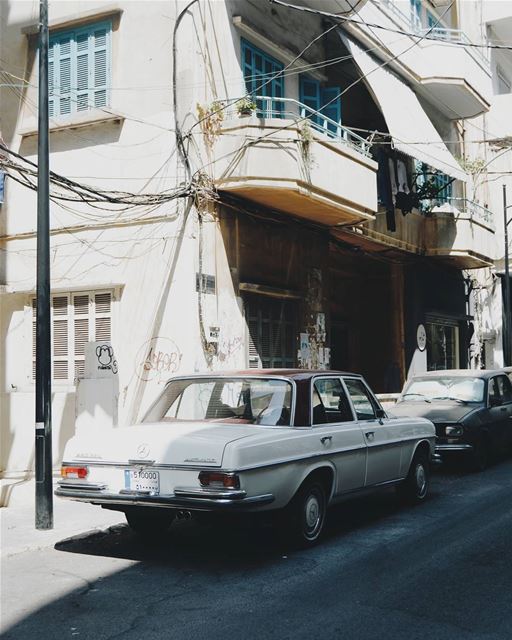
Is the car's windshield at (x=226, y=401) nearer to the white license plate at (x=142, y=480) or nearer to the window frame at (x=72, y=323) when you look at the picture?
the white license plate at (x=142, y=480)

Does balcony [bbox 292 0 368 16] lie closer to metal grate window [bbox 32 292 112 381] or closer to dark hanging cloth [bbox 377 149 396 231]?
dark hanging cloth [bbox 377 149 396 231]

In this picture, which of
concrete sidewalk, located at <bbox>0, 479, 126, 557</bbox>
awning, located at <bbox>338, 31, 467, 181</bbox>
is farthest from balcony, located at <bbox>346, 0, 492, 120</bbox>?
concrete sidewalk, located at <bbox>0, 479, 126, 557</bbox>

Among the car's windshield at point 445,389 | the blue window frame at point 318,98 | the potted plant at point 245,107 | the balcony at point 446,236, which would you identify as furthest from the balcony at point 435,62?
the car's windshield at point 445,389

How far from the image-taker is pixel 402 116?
15820mm

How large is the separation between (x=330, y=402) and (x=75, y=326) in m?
6.68

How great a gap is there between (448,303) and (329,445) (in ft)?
52.6

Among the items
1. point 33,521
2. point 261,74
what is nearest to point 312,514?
point 33,521

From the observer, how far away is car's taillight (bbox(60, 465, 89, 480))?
710 centimetres

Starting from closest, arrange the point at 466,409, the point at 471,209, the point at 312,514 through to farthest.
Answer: the point at 312,514, the point at 466,409, the point at 471,209

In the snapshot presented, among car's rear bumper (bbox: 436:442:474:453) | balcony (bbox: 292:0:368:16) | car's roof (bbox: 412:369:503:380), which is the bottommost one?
car's rear bumper (bbox: 436:442:474:453)

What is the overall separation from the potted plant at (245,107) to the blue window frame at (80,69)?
7.20ft

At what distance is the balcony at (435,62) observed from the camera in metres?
17.1

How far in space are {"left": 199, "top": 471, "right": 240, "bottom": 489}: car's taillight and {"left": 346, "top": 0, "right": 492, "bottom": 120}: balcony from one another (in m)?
11.5

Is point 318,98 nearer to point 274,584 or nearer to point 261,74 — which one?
point 261,74
